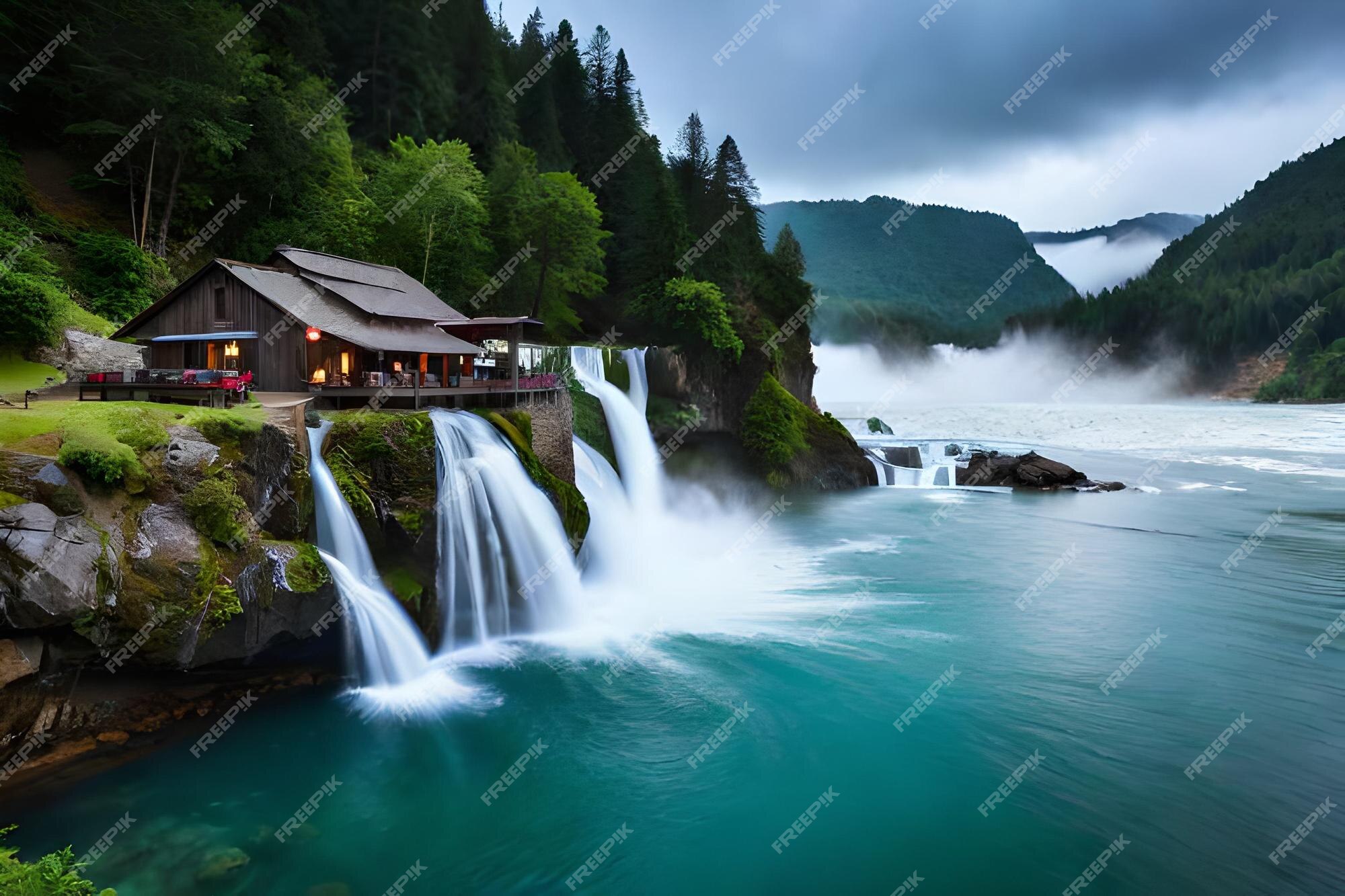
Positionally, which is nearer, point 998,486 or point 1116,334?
point 998,486

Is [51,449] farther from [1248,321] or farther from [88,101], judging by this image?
[1248,321]

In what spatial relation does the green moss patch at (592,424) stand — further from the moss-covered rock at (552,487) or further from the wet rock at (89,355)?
the wet rock at (89,355)

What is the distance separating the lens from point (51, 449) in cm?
1094

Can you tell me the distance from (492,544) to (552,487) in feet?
10.1

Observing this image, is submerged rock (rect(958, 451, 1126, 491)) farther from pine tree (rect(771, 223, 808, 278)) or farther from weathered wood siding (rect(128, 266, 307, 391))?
weathered wood siding (rect(128, 266, 307, 391))

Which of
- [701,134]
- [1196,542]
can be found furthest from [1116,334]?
[1196,542]

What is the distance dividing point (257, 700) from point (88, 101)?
3205 centimetres

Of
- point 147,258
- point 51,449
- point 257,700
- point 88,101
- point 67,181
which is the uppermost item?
point 88,101

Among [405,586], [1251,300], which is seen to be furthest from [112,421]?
[1251,300]

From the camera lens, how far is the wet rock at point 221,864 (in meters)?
8.97

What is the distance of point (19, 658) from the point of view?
9.75 meters

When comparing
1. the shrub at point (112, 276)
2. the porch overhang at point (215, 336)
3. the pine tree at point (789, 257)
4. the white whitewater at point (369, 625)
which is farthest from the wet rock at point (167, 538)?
the pine tree at point (789, 257)

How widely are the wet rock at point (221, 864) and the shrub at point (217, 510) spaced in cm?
482

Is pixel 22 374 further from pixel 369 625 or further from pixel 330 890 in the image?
pixel 330 890
